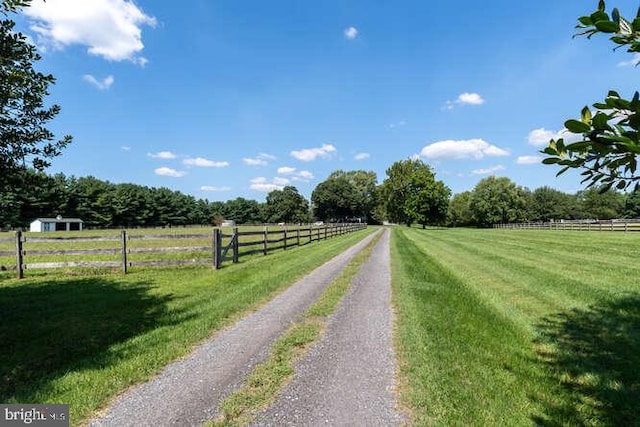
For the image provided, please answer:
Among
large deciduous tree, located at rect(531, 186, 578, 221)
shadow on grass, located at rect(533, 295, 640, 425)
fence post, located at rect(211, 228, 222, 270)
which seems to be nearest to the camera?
shadow on grass, located at rect(533, 295, 640, 425)

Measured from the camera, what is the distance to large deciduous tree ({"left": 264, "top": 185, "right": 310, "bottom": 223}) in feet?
393

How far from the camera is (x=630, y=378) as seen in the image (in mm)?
3889

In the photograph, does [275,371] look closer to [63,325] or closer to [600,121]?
[600,121]

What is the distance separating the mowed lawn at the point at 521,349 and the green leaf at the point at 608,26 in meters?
2.93

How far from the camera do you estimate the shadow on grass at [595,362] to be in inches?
128

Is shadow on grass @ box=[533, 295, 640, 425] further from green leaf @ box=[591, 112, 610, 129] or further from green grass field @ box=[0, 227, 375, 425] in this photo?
green grass field @ box=[0, 227, 375, 425]

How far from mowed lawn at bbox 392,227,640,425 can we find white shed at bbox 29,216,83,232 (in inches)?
3320

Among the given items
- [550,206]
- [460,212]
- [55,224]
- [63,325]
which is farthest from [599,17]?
[550,206]

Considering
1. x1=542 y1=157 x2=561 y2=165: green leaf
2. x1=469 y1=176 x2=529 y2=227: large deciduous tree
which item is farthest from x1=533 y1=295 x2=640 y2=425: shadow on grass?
x1=469 y1=176 x2=529 y2=227: large deciduous tree

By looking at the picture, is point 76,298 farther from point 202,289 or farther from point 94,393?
point 94,393

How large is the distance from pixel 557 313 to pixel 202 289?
23.8ft

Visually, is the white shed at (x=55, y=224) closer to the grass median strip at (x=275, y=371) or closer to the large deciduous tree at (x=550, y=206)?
the grass median strip at (x=275, y=371)

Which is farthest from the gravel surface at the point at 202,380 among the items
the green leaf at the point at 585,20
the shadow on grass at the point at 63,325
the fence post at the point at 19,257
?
the fence post at the point at 19,257

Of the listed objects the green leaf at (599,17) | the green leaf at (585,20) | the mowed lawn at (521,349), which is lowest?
the mowed lawn at (521,349)
